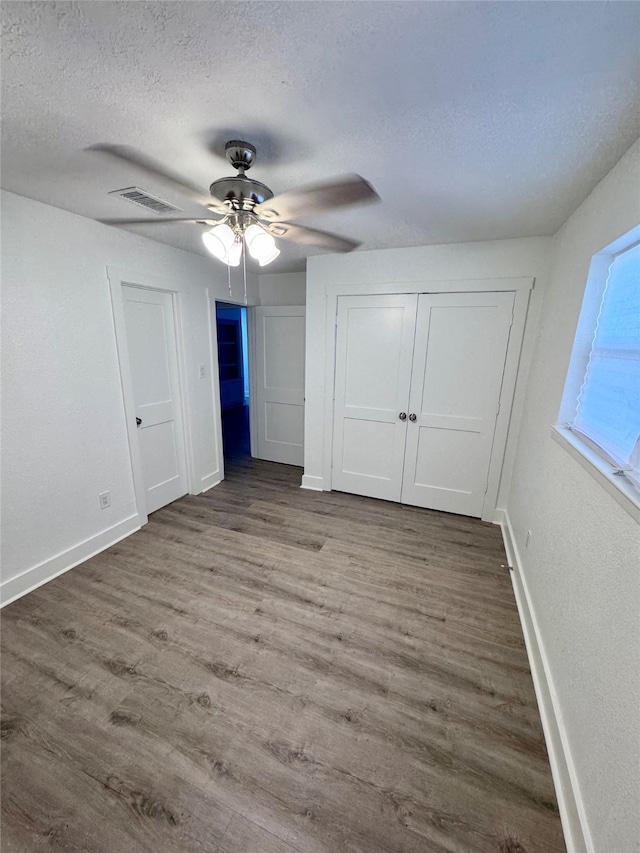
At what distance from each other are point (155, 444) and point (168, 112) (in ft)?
8.23

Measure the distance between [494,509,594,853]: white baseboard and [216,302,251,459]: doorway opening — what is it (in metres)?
4.78

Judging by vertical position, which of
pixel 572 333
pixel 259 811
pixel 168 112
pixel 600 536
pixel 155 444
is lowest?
pixel 259 811

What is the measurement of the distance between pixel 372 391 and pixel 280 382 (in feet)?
4.70

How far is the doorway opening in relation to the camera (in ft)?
21.0

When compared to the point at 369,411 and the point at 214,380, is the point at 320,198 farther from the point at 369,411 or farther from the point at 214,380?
the point at 214,380

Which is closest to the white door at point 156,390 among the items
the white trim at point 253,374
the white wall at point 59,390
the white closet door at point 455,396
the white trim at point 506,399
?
the white wall at point 59,390

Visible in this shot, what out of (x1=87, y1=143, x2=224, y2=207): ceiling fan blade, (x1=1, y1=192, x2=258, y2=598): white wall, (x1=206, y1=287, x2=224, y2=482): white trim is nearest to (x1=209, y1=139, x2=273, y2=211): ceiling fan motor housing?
(x1=87, y1=143, x2=224, y2=207): ceiling fan blade

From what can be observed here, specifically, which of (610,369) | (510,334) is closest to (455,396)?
(510,334)

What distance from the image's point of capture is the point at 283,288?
3996mm

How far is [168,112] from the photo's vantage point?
3.85 feet

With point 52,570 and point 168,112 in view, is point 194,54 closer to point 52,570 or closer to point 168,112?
point 168,112

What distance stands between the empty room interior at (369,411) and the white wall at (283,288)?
81 cm

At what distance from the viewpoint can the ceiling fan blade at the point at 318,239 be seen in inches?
89.4

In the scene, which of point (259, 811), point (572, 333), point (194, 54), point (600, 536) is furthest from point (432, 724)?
point (194, 54)
